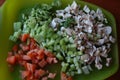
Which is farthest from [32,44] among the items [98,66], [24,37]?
[98,66]

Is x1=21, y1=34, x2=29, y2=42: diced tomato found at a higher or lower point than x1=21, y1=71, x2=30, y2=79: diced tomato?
higher

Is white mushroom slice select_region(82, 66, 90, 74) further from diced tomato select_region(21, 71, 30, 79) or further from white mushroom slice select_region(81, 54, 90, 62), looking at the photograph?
diced tomato select_region(21, 71, 30, 79)

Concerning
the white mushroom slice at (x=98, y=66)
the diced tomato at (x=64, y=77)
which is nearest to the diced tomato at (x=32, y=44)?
the diced tomato at (x=64, y=77)

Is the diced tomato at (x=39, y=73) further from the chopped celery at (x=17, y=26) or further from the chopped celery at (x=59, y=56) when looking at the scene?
the chopped celery at (x=17, y=26)

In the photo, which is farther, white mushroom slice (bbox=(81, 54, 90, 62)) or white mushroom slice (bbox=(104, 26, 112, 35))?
white mushroom slice (bbox=(104, 26, 112, 35))

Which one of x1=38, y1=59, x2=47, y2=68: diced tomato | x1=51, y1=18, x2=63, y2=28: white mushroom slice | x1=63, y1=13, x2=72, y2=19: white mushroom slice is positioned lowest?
x1=38, y1=59, x2=47, y2=68: diced tomato

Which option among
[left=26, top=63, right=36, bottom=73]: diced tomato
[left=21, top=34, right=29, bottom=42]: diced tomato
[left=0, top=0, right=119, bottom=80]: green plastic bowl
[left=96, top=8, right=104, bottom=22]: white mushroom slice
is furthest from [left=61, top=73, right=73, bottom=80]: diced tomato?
[left=96, top=8, right=104, bottom=22]: white mushroom slice

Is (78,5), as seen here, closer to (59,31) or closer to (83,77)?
(59,31)

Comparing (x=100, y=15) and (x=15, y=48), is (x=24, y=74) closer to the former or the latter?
(x=15, y=48)
